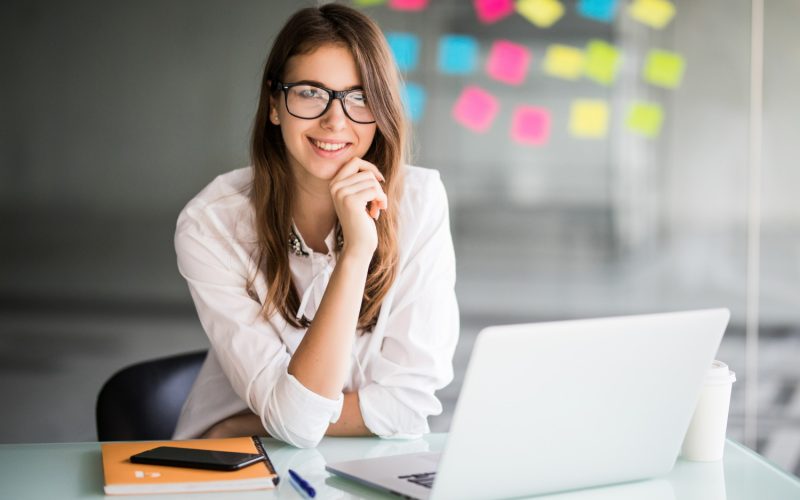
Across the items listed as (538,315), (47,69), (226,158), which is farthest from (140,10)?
(538,315)

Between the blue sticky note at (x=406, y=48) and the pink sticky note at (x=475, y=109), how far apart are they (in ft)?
0.68

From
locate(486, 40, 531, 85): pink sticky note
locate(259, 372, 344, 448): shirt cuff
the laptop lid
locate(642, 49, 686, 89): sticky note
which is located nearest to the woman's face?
locate(259, 372, 344, 448): shirt cuff

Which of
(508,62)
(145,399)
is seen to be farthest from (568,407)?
(508,62)

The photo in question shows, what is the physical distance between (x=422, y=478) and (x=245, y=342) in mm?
529

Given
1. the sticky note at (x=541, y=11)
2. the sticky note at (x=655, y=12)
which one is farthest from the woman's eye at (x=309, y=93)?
the sticky note at (x=655, y=12)

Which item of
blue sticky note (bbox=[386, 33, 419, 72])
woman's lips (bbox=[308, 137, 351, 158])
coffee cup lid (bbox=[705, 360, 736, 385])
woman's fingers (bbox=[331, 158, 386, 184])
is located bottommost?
coffee cup lid (bbox=[705, 360, 736, 385])

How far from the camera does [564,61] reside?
3328 mm

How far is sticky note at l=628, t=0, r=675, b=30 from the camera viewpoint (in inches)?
132

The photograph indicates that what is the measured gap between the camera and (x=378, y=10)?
10.7 ft

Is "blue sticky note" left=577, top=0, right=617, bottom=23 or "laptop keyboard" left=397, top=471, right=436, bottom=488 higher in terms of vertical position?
"blue sticky note" left=577, top=0, right=617, bottom=23

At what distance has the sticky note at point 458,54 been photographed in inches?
130

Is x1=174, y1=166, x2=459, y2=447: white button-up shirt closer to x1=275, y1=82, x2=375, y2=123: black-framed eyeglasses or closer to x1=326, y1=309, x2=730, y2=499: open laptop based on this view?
x1=275, y1=82, x2=375, y2=123: black-framed eyeglasses

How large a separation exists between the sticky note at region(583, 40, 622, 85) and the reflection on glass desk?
2065mm

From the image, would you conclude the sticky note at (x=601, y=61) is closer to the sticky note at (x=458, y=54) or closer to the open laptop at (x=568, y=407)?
the sticky note at (x=458, y=54)
